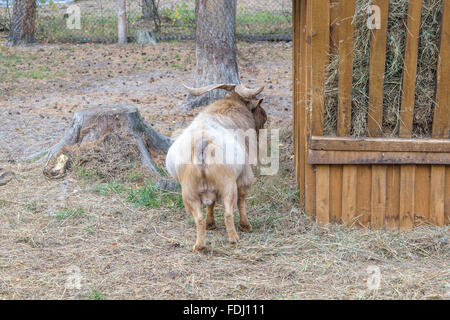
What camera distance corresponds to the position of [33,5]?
52.3 ft

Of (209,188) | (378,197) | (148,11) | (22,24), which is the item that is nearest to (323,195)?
(378,197)

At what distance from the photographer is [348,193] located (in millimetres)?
5207

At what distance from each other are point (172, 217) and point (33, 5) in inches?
490

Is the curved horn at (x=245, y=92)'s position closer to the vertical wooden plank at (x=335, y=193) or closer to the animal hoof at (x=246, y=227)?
the vertical wooden plank at (x=335, y=193)

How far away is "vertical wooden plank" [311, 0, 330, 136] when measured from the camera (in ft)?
16.2

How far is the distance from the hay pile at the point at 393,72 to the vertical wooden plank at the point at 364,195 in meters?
0.35

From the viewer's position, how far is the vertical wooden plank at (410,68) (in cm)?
486

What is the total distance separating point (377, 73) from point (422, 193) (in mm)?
1215

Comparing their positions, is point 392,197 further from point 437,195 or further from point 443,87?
point 443,87

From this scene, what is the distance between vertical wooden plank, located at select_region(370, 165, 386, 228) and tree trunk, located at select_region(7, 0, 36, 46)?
13388 millimetres

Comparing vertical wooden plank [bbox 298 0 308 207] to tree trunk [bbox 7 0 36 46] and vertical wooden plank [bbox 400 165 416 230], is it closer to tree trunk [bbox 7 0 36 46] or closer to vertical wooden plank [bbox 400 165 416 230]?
vertical wooden plank [bbox 400 165 416 230]
